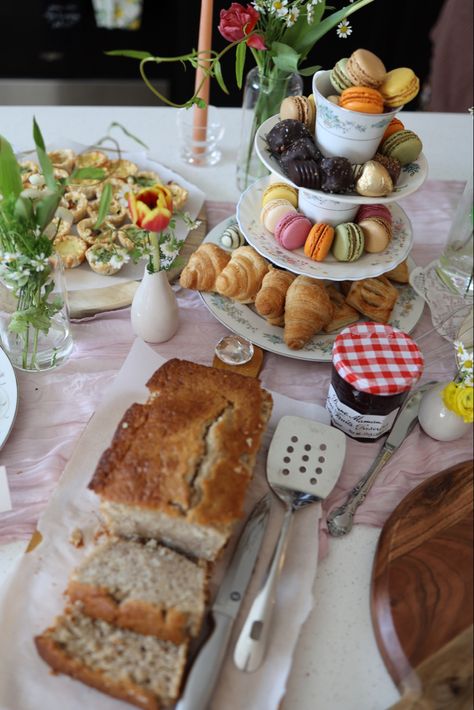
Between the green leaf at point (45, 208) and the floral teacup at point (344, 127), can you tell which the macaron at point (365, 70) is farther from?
the green leaf at point (45, 208)

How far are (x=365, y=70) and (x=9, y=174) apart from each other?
1.77 feet

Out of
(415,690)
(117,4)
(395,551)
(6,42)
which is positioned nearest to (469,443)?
(395,551)

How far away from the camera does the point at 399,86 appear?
3.16 feet

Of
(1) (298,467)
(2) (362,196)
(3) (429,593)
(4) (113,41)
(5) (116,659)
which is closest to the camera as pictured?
(5) (116,659)

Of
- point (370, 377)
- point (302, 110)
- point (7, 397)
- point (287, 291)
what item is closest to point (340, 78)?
point (302, 110)

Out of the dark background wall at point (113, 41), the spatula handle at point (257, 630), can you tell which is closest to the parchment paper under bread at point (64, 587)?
the spatula handle at point (257, 630)

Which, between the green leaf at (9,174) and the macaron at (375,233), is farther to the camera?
the macaron at (375,233)

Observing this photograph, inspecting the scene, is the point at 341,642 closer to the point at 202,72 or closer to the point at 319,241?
the point at 319,241

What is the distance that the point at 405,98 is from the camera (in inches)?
38.4

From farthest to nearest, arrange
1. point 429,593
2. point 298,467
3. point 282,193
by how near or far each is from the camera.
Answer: point 282,193 → point 298,467 → point 429,593

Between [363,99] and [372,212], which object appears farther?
[372,212]

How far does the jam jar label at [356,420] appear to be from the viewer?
3.19 feet

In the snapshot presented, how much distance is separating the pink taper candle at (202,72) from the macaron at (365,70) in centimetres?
34

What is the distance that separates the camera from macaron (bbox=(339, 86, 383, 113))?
0.97 meters
